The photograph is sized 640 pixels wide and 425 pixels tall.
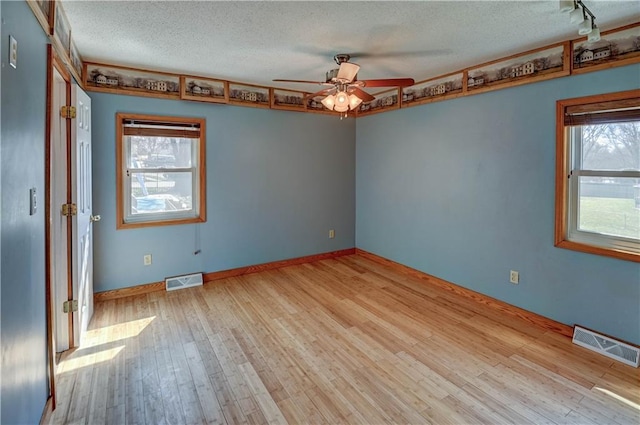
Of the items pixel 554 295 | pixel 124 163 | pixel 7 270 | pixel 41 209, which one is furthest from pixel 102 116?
pixel 554 295

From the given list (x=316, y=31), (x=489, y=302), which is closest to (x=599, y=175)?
(x=489, y=302)

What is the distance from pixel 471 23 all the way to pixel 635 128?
149 centimetres

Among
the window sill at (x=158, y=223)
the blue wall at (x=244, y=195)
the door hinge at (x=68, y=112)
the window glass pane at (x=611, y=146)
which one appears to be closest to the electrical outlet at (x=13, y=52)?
the door hinge at (x=68, y=112)

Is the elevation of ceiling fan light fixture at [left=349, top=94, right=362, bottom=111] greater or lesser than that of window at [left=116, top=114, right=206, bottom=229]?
greater

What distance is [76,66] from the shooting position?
9.89 feet

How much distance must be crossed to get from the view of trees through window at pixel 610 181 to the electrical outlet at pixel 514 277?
0.69 metres

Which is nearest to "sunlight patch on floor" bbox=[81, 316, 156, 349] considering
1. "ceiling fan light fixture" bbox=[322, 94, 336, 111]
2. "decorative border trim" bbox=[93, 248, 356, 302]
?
"decorative border trim" bbox=[93, 248, 356, 302]

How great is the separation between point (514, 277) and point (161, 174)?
157 inches

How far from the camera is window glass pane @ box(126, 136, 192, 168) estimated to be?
3.78m

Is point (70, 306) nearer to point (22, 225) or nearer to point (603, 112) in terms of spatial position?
point (22, 225)

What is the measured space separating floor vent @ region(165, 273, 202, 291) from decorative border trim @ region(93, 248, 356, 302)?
81 mm

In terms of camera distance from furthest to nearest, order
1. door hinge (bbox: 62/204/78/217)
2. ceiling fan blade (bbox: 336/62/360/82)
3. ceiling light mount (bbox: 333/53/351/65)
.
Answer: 1. ceiling light mount (bbox: 333/53/351/65)
2. ceiling fan blade (bbox: 336/62/360/82)
3. door hinge (bbox: 62/204/78/217)

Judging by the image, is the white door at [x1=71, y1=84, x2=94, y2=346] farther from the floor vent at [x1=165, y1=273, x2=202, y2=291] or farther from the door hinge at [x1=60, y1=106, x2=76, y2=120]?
the floor vent at [x1=165, y1=273, x2=202, y2=291]

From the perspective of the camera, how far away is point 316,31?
2.60 meters
